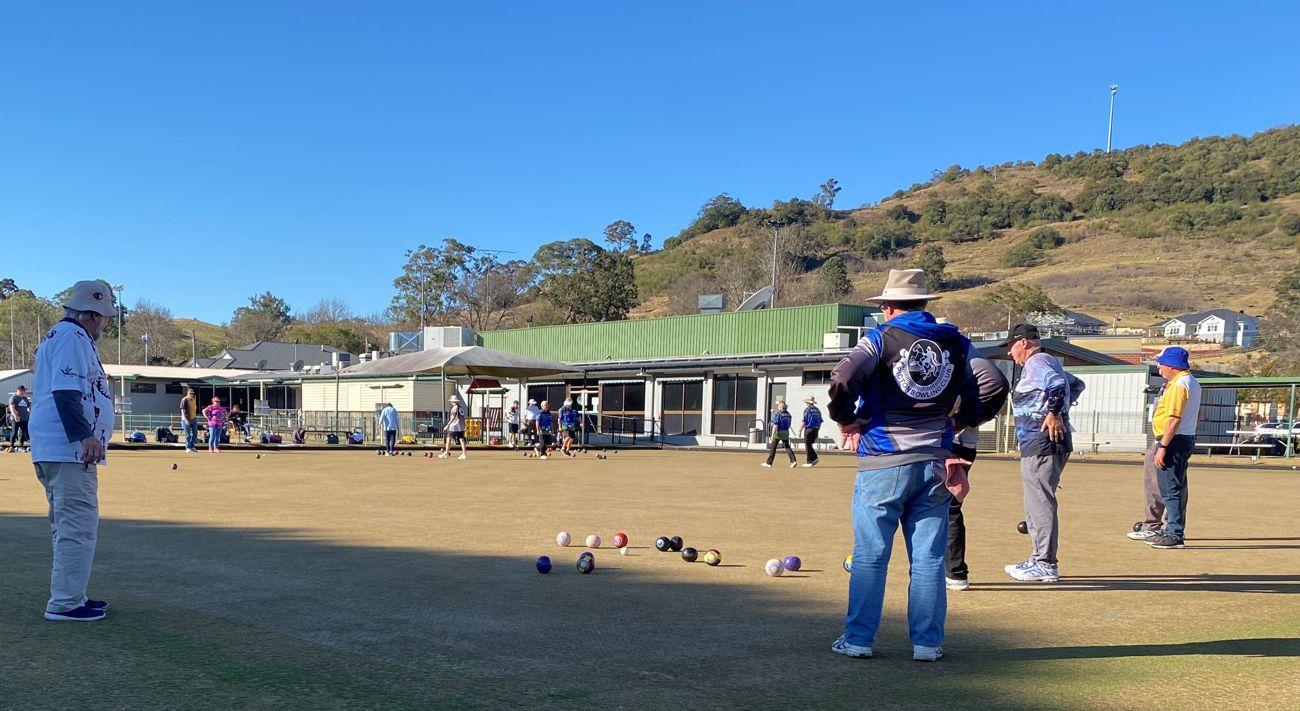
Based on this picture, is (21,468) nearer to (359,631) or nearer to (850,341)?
(359,631)

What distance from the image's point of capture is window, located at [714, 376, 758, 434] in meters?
35.3

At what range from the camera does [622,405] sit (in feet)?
132

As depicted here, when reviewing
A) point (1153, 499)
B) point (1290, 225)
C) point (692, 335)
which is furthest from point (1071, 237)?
point (1153, 499)

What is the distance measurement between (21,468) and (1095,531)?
61.0 ft

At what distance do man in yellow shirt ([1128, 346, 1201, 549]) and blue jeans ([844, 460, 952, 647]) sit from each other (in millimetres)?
4905

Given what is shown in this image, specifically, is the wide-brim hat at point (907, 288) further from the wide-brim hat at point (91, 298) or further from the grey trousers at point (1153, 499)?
the grey trousers at point (1153, 499)

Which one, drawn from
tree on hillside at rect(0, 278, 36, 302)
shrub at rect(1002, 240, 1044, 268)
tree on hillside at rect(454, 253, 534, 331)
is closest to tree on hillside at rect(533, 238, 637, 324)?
tree on hillside at rect(454, 253, 534, 331)

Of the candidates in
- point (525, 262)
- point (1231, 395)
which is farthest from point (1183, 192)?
point (1231, 395)

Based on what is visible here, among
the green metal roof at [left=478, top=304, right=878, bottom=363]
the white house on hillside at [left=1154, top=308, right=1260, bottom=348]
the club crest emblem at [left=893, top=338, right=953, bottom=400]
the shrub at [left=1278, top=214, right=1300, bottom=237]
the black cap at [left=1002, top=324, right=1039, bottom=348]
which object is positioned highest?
the shrub at [left=1278, top=214, right=1300, bottom=237]

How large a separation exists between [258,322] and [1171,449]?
348ft

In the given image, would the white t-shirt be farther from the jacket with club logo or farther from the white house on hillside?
the white house on hillside

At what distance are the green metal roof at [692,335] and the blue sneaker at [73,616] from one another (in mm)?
30419

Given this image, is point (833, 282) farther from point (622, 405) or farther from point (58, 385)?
point (58, 385)

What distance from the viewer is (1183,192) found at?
10450 centimetres
